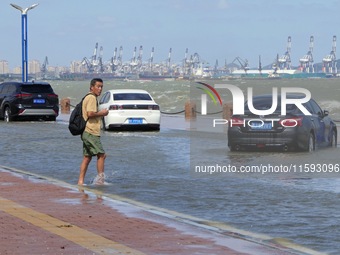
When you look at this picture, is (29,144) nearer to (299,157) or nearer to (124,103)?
(124,103)

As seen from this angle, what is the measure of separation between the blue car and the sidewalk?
8.29 metres

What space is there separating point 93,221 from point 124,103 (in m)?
21.2

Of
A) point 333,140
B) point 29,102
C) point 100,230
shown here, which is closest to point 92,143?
point 100,230

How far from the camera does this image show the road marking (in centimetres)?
895

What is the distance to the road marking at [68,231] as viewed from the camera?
8.95 m

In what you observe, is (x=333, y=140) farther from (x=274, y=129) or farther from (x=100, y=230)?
(x=100, y=230)

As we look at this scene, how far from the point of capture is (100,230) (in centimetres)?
1021

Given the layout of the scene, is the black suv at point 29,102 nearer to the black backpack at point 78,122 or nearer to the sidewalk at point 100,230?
the black backpack at point 78,122

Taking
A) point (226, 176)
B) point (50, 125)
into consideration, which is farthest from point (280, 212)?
point (50, 125)

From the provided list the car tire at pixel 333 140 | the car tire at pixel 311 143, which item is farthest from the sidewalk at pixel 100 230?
the car tire at pixel 333 140

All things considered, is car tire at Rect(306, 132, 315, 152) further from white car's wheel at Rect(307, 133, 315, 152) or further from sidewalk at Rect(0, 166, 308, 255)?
sidewalk at Rect(0, 166, 308, 255)

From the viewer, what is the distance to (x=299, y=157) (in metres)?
20.7

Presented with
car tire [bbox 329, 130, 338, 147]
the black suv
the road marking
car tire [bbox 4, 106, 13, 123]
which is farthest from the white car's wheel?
car tire [bbox 4, 106, 13, 123]

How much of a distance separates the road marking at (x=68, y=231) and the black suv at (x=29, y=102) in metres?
27.7
